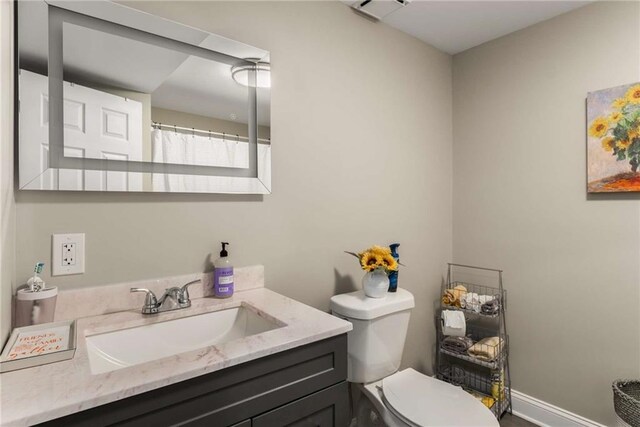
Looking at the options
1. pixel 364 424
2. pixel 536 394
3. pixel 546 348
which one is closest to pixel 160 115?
pixel 364 424

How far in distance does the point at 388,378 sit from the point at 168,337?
3.30 feet

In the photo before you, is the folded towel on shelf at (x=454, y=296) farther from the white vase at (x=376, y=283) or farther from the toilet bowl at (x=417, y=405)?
the white vase at (x=376, y=283)

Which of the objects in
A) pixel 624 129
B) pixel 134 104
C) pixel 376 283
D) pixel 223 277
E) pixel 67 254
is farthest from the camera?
pixel 624 129

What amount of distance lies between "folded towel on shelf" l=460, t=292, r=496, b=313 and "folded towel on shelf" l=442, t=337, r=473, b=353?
0.66 ft

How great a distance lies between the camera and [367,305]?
157cm

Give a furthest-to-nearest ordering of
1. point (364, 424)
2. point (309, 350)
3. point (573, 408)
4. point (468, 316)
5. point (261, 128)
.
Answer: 1. point (468, 316)
2. point (573, 408)
3. point (364, 424)
4. point (261, 128)
5. point (309, 350)

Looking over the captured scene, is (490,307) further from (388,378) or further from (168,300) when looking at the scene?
(168,300)

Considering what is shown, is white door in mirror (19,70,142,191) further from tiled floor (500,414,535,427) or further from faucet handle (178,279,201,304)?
tiled floor (500,414,535,427)

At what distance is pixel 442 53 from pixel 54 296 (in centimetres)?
259

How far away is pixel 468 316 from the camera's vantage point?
2.33m

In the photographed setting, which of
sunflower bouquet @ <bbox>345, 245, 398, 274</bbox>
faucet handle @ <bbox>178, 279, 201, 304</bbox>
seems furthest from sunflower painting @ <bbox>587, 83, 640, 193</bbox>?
faucet handle @ <bbox>178, 279, 201, 304</bbox>

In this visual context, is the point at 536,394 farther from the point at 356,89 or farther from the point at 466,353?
the point at 356,89

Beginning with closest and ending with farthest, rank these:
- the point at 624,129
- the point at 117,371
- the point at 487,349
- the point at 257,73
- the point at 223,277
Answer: the point at 117,371 < the point at 223,277 < the point at 257,73 < the point at 624,129 < the point at 487,349

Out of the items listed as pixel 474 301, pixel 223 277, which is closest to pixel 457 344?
pixel 474 301
